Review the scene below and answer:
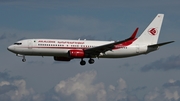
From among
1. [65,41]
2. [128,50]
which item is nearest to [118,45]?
[128,50]

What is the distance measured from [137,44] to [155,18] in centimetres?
965

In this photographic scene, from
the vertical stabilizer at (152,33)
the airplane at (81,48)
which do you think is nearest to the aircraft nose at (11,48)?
the airplane at (81,48)

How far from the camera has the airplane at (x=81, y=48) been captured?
117 metres

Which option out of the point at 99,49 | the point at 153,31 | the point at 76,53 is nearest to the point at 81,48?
the point at 76,53

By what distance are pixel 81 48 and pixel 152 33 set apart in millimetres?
19669

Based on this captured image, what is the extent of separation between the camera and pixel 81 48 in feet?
393

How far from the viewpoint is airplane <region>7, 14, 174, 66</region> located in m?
117

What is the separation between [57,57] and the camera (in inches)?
4946

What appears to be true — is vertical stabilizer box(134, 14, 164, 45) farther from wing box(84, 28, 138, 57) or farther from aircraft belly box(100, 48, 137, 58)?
wing box(84, 28, 138, 57)

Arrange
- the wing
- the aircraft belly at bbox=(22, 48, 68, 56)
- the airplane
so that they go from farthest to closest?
the wing → the airplane → the aircraft belly at bbox=(22, 48, 68, 56)

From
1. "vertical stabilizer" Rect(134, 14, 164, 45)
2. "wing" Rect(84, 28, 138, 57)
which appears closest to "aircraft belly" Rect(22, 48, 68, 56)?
"wing" Rect(84, 28, 138, 57)

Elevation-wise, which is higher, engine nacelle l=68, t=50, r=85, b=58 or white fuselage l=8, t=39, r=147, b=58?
white fuselage l=8, t=39, r=147, b=58

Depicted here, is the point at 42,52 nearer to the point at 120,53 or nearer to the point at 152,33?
the point at 120,53

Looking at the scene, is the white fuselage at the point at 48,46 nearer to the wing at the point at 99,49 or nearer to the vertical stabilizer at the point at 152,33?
the wing at the point at 99,49
